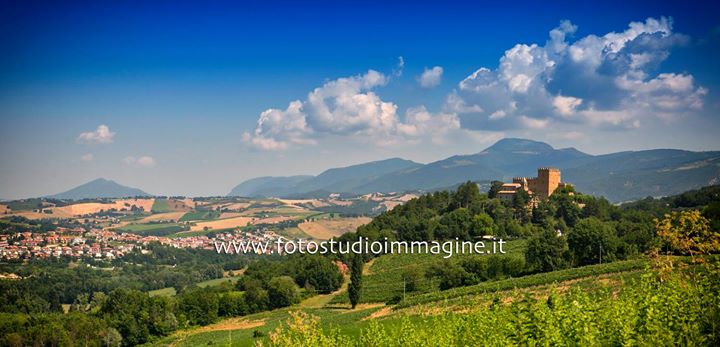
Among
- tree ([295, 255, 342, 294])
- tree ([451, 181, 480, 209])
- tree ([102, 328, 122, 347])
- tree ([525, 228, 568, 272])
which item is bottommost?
tree ([102, 328, 122, 347])

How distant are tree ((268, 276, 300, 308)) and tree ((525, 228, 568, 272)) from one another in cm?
3201

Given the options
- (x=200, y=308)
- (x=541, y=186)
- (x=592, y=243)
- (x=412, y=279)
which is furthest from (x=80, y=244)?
(x=592, y=243)

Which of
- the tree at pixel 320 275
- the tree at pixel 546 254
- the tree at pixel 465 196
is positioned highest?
the tree at pixel 465 196

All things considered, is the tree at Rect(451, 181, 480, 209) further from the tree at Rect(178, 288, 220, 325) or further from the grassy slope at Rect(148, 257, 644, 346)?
the tree at Rect(178, 288, 220, 325)

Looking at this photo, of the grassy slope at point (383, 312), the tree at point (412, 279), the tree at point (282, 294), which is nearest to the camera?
the grassy slope at point (383, 312)

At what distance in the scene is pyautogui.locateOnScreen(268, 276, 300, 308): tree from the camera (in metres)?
74.5

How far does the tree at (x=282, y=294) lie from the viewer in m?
74.5

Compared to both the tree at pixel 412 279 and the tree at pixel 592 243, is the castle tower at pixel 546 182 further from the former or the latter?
the tree at pixel 412 279

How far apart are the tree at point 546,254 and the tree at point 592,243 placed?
177cm

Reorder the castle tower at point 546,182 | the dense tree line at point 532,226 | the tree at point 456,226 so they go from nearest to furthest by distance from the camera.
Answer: the dense tree line at point 532,226, the tree at point 456,226, the castle tower at point 546,182

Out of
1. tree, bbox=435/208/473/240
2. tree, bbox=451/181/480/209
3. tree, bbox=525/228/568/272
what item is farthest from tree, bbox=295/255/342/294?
tree, bbox=451/181/480/209

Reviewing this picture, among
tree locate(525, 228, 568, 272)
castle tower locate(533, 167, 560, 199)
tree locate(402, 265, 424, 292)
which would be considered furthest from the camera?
castle tower locate(533, 167, 560, 199)

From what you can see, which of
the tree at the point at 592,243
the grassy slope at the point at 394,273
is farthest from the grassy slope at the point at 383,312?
the tree at the point at 592,243

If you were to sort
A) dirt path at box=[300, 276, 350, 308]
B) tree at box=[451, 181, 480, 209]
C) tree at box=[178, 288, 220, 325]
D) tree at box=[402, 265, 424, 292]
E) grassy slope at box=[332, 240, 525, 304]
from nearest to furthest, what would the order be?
tree at box=[402, 265, 424, 292]
grassy slope at box=[332, 240, 525, 304]
tree at box=[178, 288, 220, 325]
dirt path at box=[300, 276, 350, 308]
tree at box=[451, 181, 480, 209]
